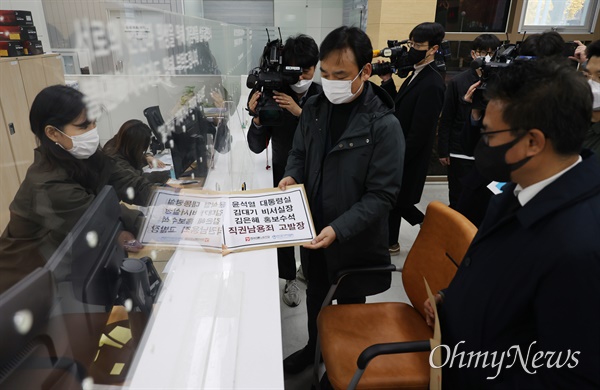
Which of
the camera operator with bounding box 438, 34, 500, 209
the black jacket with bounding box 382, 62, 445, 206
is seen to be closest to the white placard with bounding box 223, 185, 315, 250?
the black jacket with bounding box 382, 62, 445, 206

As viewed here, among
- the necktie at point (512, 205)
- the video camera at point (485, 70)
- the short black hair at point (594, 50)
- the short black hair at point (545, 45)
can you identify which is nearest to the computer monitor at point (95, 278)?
the necktie at point (512, 205)

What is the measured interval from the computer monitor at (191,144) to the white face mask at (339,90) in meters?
0.55

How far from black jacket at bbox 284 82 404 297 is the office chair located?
60cm

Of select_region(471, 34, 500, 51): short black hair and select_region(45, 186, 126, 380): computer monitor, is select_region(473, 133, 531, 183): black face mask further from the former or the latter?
select_region(471, 34, 500, 51): short black hair

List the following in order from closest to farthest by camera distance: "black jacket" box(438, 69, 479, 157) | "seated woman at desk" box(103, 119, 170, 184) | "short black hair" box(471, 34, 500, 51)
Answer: "seated woman at desk" box(103, 119, 170, 184) < "black jacket" box(438, 69, 479, 157) < "short black hair" box(471, 34, 500, 51)

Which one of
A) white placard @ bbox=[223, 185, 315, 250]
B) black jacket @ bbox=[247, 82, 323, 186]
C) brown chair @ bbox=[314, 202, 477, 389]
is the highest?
black jacket @ bbox=[247, 82, 323, 186]

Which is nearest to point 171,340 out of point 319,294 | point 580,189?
point 319,294

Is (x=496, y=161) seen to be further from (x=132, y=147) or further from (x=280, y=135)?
(x=280, y=135)

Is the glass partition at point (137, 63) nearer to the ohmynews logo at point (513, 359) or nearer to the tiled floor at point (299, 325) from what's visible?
the tiled floor at point (299, 325)

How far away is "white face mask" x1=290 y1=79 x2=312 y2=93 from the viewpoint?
195cm

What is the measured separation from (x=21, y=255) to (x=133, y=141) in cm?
36

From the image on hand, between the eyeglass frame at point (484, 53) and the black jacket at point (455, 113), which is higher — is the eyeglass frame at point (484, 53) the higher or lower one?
the higher one

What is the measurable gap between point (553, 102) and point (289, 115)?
1.27 metres

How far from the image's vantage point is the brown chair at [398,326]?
46.4 inches
